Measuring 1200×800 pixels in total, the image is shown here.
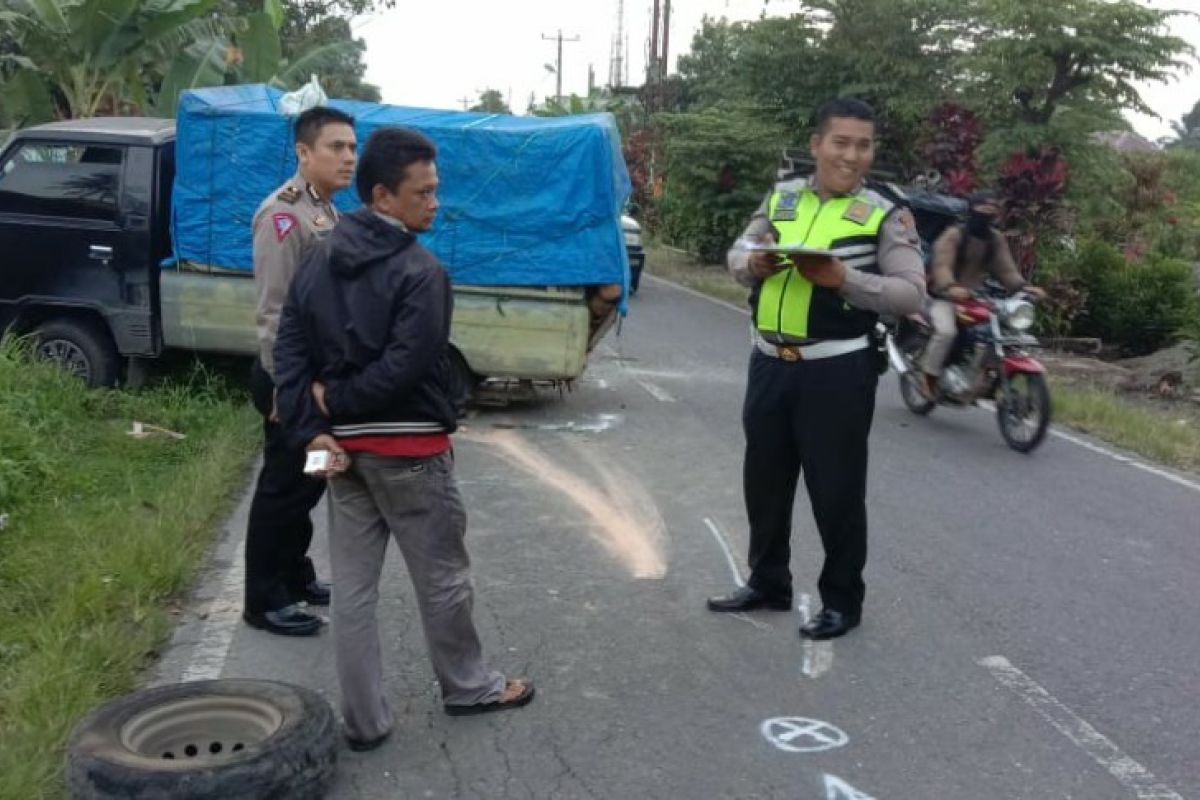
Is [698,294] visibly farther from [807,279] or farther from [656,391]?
[807,279]

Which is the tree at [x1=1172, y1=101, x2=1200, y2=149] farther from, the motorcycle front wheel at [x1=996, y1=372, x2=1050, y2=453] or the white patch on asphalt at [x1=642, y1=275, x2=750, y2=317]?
the motorcycle front wheel at [x1=996, y1=372, x2=1050, y2=453]

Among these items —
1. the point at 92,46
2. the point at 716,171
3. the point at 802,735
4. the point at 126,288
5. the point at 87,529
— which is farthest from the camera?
the point at 716,171

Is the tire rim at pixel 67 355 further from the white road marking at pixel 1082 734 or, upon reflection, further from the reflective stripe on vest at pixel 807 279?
the white road marking at pixel 1082 734

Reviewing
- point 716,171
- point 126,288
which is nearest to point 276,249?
point 126,288

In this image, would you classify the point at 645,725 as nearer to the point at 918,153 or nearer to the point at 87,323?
the point at 87,323

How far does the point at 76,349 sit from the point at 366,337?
601 cm

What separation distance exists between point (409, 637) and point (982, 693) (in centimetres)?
216

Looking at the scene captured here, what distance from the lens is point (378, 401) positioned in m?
3.57

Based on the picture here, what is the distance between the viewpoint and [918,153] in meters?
17.1

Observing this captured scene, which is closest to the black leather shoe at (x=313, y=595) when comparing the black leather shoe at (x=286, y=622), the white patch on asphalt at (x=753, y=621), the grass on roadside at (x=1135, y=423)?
the black leather shoe at (x=286, y=622)

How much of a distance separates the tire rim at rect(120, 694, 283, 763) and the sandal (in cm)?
67

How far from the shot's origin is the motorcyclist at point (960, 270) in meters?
9.01

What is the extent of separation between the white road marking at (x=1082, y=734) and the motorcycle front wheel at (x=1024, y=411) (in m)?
4.02

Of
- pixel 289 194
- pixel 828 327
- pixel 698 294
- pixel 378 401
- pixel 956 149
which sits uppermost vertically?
pixel 956 149
